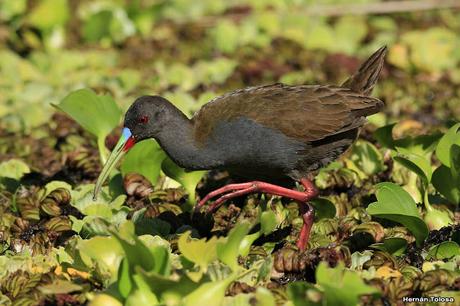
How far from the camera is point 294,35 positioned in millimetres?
9484

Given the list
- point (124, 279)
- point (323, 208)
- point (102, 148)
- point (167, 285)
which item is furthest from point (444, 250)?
point (102, 148)

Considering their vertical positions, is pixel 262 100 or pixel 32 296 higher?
pixel 262 100

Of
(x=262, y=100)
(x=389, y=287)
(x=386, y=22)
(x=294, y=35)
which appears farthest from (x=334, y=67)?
(x=389, y=287)

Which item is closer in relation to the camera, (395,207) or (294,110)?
(395,207)

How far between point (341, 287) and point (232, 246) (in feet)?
2.19

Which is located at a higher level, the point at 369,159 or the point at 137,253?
the point at 137,253

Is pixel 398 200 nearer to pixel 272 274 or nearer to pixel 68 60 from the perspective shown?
pixel 272 274

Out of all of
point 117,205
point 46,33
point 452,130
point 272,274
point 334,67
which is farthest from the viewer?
point 46,33

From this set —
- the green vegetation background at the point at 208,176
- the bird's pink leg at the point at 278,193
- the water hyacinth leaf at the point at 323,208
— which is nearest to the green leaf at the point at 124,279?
the green vegetation background at the point at 208,176

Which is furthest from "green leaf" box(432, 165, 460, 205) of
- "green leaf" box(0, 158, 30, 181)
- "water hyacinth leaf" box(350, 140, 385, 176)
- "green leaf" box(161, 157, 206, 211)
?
"green leaf" box(0, 158, 30, 181)

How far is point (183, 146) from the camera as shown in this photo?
528 cm

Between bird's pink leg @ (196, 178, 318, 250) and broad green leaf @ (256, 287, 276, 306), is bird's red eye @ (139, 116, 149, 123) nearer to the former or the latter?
bird's pink leg @ (196, 178, 318, 250)

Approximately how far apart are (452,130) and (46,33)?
212 inches

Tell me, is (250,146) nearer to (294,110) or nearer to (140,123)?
(294,110)
